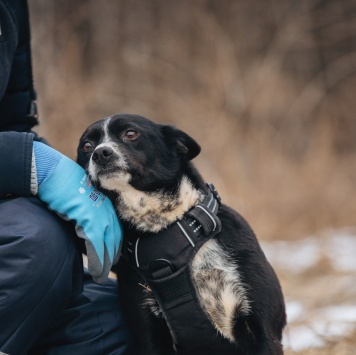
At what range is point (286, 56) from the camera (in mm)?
9766

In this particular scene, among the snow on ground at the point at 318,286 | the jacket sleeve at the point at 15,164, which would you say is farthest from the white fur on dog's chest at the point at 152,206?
the snow on ground at the point at 318,286

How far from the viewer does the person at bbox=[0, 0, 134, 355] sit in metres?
2.08

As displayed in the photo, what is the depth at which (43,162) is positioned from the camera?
7.27 ft

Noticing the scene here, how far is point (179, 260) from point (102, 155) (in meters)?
0.47

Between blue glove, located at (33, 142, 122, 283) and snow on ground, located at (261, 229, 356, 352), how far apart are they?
168 cm

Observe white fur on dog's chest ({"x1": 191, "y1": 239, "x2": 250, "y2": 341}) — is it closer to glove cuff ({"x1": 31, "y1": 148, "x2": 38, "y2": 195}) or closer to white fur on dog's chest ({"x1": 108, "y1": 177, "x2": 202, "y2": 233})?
white fur on dog's chest ({"x1": 108, "y1": 177, "x2": 202, "y2": 233})

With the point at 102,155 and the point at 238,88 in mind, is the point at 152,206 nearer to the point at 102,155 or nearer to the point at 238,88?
the point at 102,155

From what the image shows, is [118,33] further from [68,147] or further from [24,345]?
[24,345]

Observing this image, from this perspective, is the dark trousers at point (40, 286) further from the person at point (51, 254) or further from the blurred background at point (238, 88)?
the blurred background at point (238, 88)

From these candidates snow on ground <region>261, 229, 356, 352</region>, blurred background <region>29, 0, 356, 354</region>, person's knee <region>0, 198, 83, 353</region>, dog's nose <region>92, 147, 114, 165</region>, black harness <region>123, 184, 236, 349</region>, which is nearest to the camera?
person's knee <region>0, 198, 83, 353</region>

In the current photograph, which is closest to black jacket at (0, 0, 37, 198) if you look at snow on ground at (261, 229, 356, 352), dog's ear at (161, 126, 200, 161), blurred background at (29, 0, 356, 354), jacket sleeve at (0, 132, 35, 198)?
jacket sleeve at (0, 132, 35, 198)

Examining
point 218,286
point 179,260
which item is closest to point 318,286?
point 218,286

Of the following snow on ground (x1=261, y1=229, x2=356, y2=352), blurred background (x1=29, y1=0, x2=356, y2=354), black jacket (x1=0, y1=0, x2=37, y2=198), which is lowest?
snow on ground (x1=261, y1=229, x2=356, y2=352)

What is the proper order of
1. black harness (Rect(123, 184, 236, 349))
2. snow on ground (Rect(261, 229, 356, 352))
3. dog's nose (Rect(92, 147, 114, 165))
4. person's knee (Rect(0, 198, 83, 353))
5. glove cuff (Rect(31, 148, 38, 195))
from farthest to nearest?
snow on ground (Rect(261, 229, 356, 352)) → dog's nose (Rect(92, 147, 114, 165)) → black harness (Rect(123, 184, 236, 349)) → glove cuff (Rect(31, 148, 38, 195)) → person's knee (Rect(0, 198, 83, 353))
